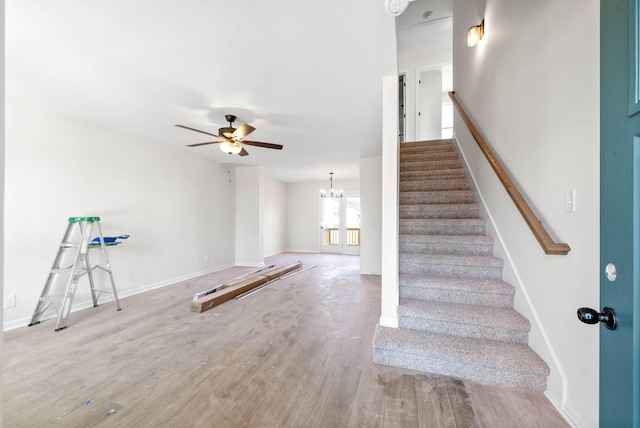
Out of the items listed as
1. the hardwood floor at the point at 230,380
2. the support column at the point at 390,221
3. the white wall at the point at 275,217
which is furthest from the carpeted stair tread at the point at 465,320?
the white wall at the point at 275,217

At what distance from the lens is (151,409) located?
1.64m

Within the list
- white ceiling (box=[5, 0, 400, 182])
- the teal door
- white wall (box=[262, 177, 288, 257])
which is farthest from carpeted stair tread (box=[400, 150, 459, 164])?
white wall (box=[262, 177, 288, 257])

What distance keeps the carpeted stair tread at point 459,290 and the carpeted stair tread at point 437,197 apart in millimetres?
1198

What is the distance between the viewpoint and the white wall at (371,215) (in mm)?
5316

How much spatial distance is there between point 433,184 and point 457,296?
5.76ft

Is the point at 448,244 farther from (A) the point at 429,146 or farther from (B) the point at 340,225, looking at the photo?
(B) the point at 340,225

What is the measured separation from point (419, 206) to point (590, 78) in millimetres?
2000

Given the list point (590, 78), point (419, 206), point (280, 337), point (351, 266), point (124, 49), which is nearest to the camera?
point (590, 78)

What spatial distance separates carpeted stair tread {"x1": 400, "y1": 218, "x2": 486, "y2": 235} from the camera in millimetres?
2875

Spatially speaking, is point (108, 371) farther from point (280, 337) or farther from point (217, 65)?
point (217, 65)

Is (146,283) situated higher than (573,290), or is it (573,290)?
(573,290)

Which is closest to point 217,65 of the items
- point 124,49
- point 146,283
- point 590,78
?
point 124,49

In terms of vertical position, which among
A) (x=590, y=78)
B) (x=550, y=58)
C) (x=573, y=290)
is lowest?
(x=573, y=290)

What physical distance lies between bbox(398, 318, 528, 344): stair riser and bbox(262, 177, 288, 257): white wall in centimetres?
608
